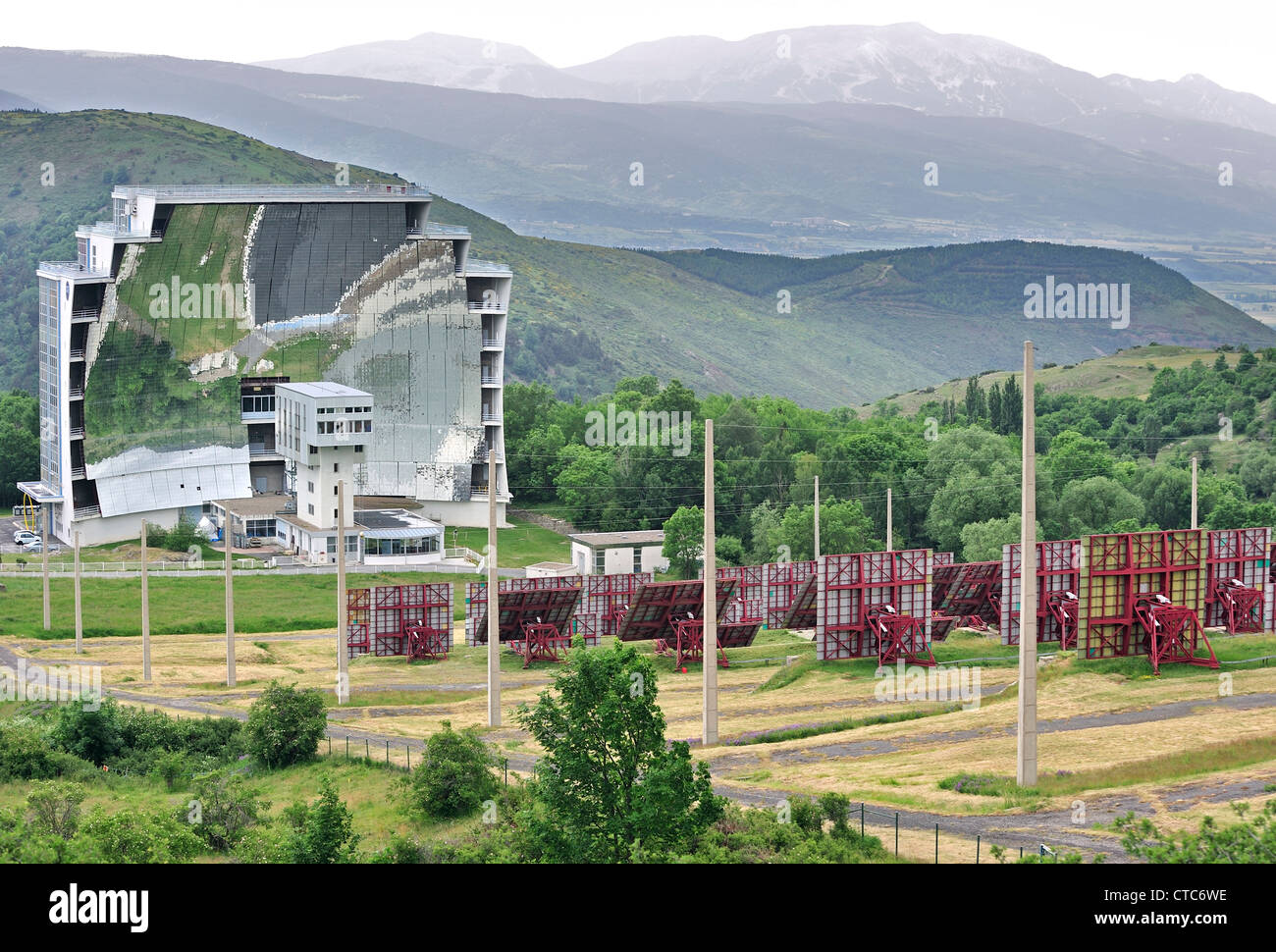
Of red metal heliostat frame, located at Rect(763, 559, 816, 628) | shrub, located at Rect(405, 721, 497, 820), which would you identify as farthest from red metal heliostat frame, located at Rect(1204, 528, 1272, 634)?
shrub, located at Rect(405, 721, 497, 820)

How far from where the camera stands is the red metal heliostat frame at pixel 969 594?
77500mm

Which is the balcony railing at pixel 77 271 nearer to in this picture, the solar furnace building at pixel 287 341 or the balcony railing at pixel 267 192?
the solar furnace building at pixel 287 341

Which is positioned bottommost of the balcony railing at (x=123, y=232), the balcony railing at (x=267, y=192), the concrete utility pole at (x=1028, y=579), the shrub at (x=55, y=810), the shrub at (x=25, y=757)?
the shrub at (x=25, y=757)

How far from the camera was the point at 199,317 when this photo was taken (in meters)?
129

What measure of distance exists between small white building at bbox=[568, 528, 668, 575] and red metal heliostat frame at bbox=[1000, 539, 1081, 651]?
36.1m

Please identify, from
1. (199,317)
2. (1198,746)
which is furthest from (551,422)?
(1198,746)

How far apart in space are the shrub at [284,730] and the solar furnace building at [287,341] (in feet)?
220

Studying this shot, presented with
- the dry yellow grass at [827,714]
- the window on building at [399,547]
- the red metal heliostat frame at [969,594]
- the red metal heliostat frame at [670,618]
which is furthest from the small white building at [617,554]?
the red metal heliostat frame at [969,594]

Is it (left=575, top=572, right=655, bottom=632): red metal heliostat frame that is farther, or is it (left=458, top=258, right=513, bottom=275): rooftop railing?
(left=458, top=258, right=513, bottom=275): rooftop railing

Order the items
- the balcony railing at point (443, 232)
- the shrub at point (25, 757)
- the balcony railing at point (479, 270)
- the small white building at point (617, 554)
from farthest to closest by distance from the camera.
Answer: the balcony railing at point (443, 232), the balcony railing at point (479, 270), the small white building at point (617, 554), the shrub at point (25, 757)

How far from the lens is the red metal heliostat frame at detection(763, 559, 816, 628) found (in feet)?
275

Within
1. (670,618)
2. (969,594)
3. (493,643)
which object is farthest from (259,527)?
(493,643)

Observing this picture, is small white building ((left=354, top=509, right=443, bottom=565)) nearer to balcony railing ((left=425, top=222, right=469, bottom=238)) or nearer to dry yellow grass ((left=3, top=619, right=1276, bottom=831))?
dry yellow grass ((left=3, top=619, right=1276, bottom=831))
